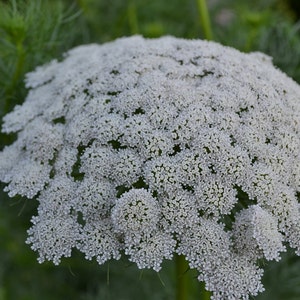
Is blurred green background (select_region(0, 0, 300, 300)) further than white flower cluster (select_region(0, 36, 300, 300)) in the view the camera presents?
Yes

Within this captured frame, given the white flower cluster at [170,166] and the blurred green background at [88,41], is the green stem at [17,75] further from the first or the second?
the white flower cluster at [170,166]

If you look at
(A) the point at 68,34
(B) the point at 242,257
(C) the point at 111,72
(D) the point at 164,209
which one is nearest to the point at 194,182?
(D) the point at 164,209

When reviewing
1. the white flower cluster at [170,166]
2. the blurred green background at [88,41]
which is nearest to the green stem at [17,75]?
the blurred green background at [88,41]

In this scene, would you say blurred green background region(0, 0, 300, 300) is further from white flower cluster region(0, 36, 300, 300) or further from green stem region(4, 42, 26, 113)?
white flower cluster region(0, 36, 300, 300)

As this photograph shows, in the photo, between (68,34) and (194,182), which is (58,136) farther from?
(68,34)

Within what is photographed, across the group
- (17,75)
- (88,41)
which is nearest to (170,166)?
(17,75)

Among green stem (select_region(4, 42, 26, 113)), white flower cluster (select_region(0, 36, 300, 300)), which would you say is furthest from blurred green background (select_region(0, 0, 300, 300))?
white flower cluster (select_region(0, 36, 300, 300))
